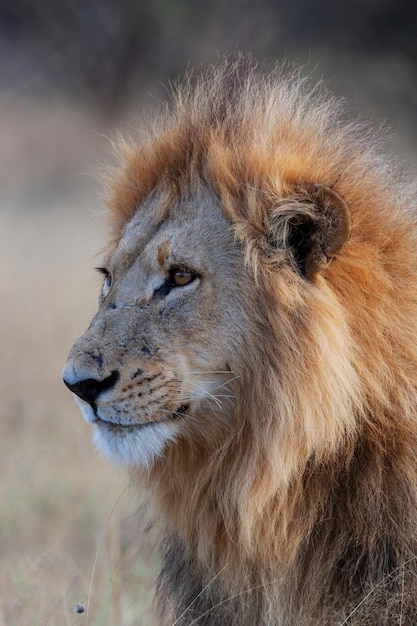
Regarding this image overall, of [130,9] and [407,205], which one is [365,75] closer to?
[130,9]

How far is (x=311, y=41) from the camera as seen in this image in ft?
70.2

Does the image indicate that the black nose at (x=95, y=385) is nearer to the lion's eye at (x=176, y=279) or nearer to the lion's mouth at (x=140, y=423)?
the lion's mouth at (x=140, y=423)

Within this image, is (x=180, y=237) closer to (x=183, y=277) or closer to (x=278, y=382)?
(x=183, y=277)

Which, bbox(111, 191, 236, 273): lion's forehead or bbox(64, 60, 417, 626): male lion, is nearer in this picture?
bbox(64, 60, 417, 626): male lion

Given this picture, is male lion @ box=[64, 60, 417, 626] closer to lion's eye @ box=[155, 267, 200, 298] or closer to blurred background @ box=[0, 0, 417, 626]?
lion's eye @ box=[155, 267, 200, 298]

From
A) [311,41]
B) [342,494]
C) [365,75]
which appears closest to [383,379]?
[342,494]

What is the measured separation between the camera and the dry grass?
4406 millimetres

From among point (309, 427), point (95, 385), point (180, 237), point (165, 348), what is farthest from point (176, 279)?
point (309, 427)

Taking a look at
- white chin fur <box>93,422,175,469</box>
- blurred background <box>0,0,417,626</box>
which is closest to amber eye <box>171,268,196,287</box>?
white chin fur <box>93,422,175,469</box>

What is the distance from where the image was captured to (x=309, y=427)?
2.96m

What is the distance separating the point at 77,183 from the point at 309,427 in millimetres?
15906

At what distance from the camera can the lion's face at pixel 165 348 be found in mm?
3021

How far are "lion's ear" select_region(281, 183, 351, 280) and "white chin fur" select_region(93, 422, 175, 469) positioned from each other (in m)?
0.69

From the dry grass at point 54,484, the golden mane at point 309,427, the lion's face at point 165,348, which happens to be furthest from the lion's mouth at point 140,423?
the dry grass at point 54,484
